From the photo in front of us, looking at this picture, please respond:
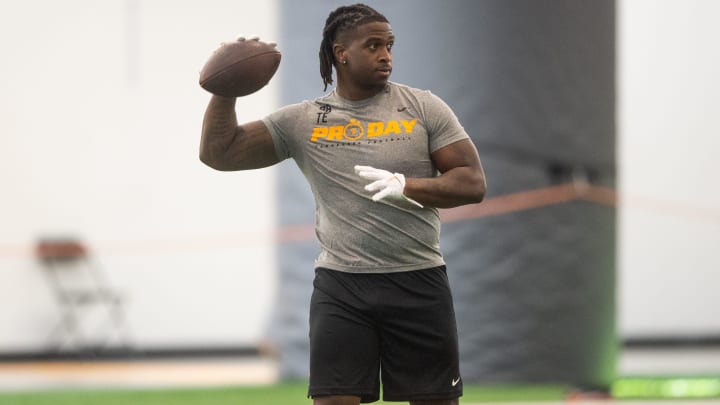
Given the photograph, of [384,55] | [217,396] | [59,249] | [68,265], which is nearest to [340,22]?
Result: [384,55]

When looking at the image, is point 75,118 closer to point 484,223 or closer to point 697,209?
point 484,223

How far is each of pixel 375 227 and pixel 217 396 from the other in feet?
11.8

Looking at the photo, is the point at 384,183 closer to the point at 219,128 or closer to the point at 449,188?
the point at 449,188

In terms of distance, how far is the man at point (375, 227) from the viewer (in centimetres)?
328

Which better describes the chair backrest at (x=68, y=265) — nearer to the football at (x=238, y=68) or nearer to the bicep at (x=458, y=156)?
the football at (x=238, y=68)

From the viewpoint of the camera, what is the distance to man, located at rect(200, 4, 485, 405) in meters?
3.28

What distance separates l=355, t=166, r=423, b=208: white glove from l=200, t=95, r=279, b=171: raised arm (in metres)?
0.39

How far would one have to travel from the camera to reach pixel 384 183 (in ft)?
10.2

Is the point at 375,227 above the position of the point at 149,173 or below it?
below

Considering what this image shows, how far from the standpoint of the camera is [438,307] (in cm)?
334

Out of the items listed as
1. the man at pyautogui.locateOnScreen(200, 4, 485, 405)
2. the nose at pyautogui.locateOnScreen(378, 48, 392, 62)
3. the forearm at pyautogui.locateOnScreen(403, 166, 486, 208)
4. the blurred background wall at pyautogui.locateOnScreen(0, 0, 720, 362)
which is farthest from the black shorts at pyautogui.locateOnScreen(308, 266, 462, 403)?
the blurred background wall at pyautogui.locateOnScreen(0, 0, 720, 362)

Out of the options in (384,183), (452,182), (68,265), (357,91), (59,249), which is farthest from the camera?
(68,265)

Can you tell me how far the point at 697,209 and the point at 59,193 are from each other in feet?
18.1

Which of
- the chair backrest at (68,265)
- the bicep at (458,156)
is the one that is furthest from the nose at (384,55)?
the chair backrest at (68,265)
